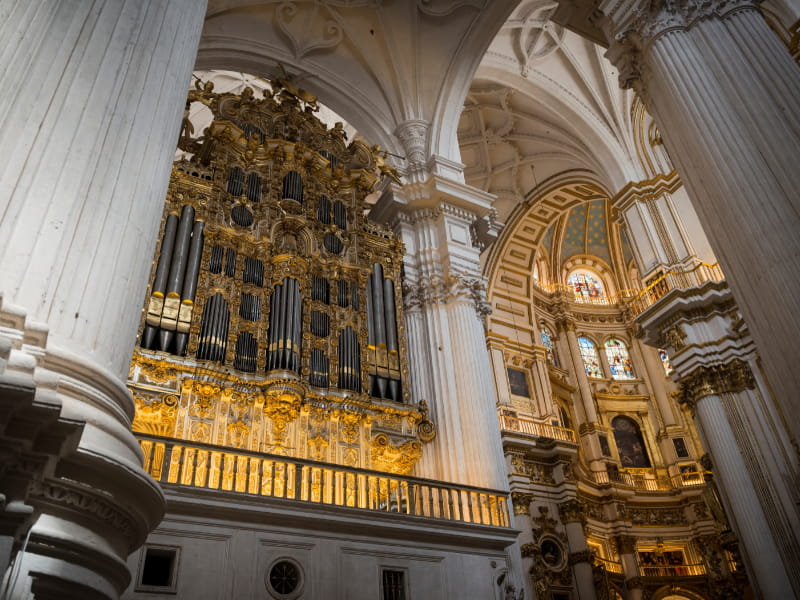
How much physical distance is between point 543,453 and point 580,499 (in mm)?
1889

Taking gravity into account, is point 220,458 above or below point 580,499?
below

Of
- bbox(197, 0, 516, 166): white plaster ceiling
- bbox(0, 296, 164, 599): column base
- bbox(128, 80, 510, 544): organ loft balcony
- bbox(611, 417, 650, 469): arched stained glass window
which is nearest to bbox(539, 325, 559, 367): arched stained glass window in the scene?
bbox(611, 417, 650, 469): arched stained glass window

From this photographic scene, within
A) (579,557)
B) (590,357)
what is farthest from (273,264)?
(590,357)

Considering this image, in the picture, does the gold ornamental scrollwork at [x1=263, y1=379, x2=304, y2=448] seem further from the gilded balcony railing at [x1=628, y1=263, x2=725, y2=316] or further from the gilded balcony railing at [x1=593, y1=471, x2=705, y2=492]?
the gilded balcony railing at [x1=593, y1=471, x2=705, y2=492]

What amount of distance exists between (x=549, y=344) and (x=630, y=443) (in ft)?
15.7

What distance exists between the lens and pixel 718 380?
1475 cm

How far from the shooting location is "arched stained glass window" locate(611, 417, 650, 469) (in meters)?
24.1

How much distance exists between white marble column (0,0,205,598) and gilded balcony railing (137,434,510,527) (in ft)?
12.1

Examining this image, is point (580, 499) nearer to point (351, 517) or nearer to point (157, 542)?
point (351, 517)

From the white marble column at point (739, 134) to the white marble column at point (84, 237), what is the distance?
5.49 metres

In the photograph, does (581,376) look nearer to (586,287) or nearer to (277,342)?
(586,287)

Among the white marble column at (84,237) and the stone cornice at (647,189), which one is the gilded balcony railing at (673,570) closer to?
the stone cornice at (647,189)

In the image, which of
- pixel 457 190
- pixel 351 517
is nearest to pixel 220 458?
pixel 351 517

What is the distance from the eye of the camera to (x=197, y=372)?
9492mm
